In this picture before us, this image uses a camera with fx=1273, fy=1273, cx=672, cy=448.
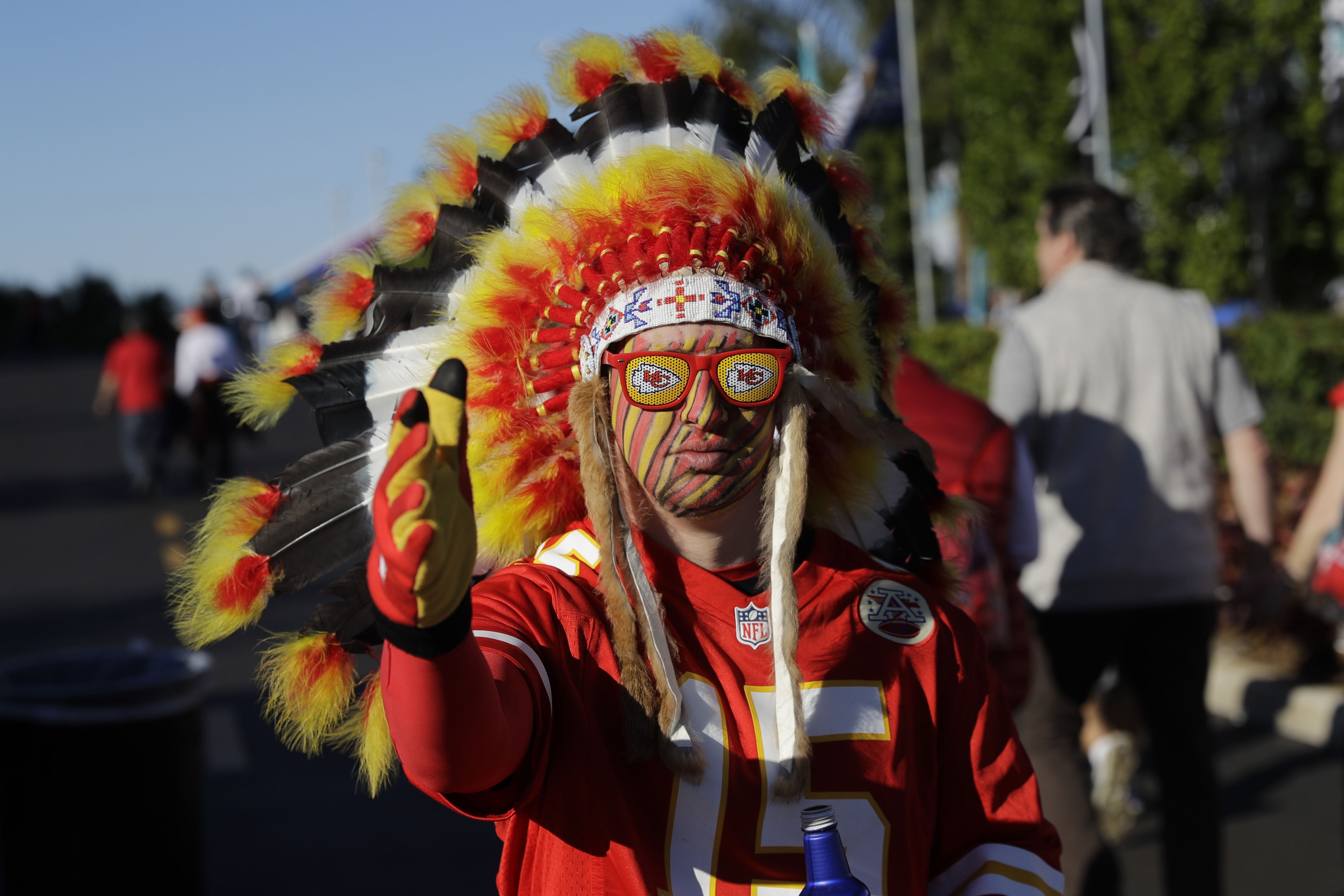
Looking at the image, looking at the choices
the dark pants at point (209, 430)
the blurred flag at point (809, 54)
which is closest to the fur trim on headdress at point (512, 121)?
the dark pants at point (209, 430)

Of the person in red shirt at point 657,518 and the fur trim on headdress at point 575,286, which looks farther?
the fur trim on headdress at point 575,286

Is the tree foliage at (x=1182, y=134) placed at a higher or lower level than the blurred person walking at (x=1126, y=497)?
higher

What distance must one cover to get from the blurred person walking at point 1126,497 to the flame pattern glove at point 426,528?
2.40m

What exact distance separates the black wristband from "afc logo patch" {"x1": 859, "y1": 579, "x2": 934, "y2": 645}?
2.38ft

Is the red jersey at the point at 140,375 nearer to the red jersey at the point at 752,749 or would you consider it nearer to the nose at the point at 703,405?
the red jersey at the point at 752,749

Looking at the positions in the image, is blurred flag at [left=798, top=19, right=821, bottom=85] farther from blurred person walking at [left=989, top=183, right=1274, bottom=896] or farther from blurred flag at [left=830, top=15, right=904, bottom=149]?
blurred person walking at [left=989, top=183, right=1274, bottom=896]

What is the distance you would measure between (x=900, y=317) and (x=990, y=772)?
812mm

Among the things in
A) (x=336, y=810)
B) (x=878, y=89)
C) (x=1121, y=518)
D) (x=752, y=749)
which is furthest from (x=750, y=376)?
(x=878, y=89)

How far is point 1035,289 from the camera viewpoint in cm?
1479

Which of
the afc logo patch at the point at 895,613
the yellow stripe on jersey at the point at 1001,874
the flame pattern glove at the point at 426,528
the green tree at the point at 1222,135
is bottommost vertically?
the yellow stripe on jersey at the point at 1001,874

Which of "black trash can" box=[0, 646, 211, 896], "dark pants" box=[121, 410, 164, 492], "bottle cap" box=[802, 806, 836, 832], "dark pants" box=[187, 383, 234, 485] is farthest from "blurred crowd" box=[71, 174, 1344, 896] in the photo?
"dark pants" box=[121, 410, 164, 492]

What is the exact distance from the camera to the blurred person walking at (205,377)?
11984 mm

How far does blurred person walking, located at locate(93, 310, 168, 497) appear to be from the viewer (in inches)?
484

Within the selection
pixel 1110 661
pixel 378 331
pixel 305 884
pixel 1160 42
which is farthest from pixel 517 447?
pixel 1160 42
